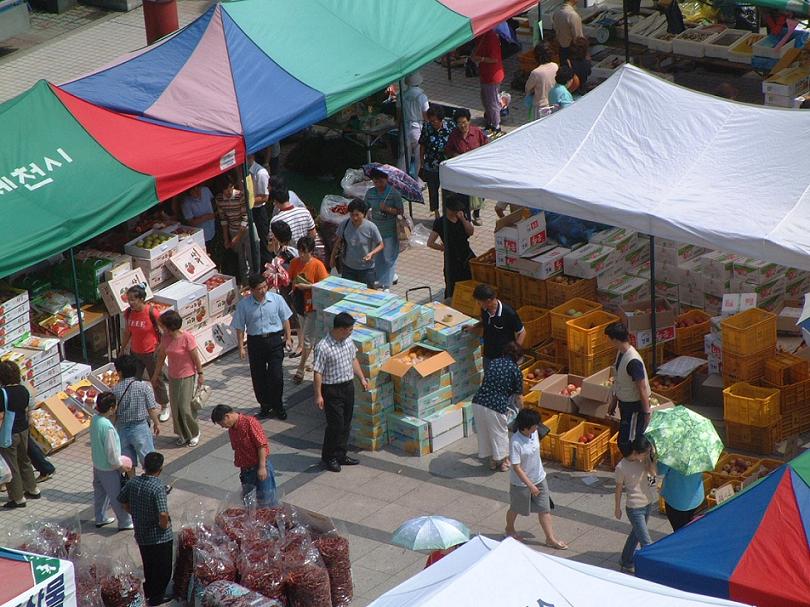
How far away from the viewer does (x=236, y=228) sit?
53.9 ft

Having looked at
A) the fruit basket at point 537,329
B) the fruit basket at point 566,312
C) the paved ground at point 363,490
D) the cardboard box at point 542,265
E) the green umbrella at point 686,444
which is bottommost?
the paved ground at point 363,490

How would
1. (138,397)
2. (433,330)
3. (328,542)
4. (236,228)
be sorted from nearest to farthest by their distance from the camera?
(328,542) → (138,397) → (433,330) → (236,228)

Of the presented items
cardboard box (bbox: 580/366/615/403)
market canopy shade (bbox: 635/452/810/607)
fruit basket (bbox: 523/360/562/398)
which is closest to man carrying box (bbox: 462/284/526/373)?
fruit basket (bbox: 523/360/562/398)

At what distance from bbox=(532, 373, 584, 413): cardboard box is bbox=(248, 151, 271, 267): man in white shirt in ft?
14.0

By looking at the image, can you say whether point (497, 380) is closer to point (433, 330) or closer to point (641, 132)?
point (433, 330)

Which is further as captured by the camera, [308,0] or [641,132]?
[308,0]

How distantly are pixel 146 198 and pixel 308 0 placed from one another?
4498 millimetres

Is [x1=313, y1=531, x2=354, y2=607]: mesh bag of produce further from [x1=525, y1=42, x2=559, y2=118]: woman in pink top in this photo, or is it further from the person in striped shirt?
[x1=525, y1=42, x2=559, y2=118]: woman in pink top

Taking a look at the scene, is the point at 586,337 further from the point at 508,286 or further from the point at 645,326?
the point at 508,286

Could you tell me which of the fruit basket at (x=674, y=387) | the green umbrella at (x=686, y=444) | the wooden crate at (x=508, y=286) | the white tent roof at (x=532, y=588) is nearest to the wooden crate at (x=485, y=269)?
the wooden crate at (x=508, y=286)

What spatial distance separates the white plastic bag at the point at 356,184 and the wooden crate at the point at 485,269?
2274mm

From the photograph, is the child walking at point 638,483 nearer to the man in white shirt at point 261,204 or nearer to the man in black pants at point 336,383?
the man in black pants at point 336,383

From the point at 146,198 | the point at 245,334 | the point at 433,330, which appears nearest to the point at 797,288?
the point at 433,330

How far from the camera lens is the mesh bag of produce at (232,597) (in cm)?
998
